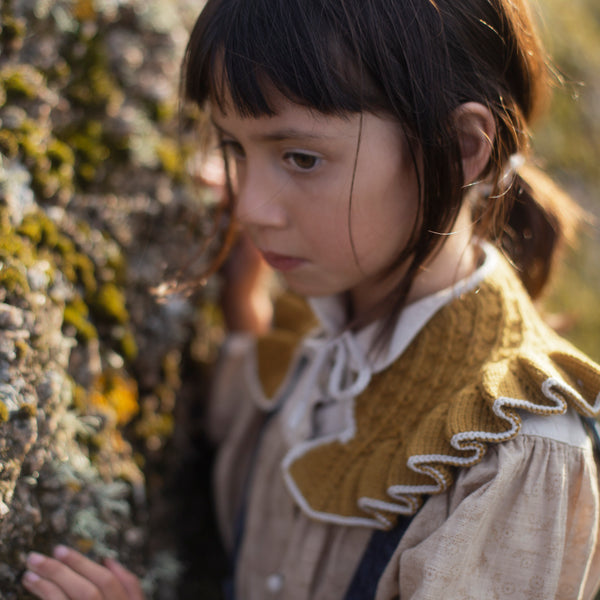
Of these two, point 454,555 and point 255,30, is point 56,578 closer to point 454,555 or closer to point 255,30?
point 454,555

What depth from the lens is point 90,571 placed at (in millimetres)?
1425

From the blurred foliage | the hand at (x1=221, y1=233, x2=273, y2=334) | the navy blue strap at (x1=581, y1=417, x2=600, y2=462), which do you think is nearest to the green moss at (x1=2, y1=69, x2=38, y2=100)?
the hand at (x1=221, y1=233, x2=273, y2=334)

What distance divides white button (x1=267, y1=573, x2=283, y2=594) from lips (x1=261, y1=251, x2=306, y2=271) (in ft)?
2.79

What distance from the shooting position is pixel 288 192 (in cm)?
134

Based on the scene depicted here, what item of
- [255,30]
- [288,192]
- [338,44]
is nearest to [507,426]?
[288,192]

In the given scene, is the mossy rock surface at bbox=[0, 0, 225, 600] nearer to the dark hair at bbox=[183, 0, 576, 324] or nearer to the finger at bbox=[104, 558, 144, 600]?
the finger at bbox=[104, 558, 144, 600]

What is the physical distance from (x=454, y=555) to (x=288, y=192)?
2.80ft

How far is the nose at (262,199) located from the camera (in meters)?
1.35

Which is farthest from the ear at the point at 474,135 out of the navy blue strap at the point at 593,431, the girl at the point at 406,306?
the navy blue strap at the point at 593,431

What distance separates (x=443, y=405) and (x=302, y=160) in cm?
63

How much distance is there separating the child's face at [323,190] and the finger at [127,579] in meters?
0.88

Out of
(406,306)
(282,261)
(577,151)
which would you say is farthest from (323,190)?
(577,151)

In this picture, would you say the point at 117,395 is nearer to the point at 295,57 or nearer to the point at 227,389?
the point at 227,389

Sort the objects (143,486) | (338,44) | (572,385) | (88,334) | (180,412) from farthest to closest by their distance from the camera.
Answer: (180,412) → (143,486) → (88,334) → (572,385) → (338,44)
